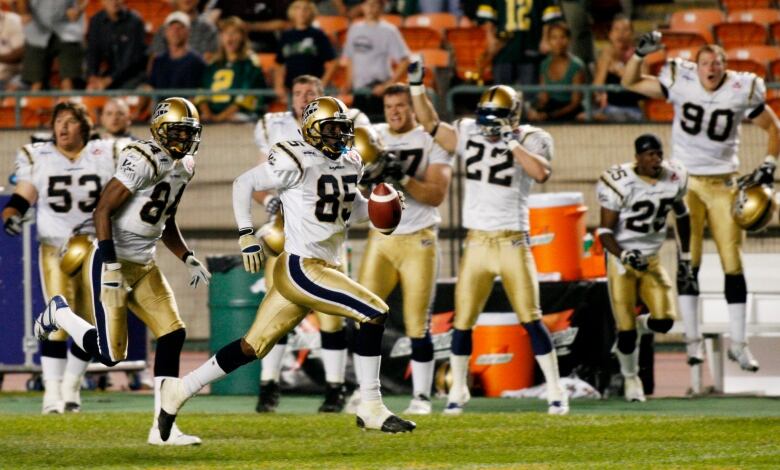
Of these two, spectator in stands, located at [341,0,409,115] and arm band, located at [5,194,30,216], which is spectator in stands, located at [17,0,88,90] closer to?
spectator in stands, located at [341,0,409,115]

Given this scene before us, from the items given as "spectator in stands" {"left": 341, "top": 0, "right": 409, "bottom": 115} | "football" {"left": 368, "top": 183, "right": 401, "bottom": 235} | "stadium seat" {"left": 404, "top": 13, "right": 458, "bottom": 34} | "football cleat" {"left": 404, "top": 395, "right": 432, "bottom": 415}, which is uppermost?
"stadium seat" {"left": 404, "top": 13, "right": 458, "bottom": 34}

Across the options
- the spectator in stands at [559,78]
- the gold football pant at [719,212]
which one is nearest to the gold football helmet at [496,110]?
the gold football pant at [719,212]

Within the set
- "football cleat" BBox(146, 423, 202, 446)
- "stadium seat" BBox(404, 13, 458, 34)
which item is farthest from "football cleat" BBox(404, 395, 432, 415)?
"stadium seat" BBox(404, 13, 458, 34)

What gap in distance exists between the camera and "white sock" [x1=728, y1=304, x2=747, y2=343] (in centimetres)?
1072

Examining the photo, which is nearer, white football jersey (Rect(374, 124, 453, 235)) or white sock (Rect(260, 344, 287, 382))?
white football jersey (Rect(374, 124, 453, 235))

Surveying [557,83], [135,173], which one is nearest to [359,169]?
[135,173]

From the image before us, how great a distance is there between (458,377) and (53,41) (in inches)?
271

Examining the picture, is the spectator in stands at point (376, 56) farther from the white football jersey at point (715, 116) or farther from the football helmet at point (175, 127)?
the football helmet at point (175, 127)

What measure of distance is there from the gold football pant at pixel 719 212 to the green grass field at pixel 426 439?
95 cm

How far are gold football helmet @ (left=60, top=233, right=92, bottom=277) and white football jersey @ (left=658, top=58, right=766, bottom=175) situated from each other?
3756mm

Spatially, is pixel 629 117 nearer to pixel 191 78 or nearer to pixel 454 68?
pixel 454 68

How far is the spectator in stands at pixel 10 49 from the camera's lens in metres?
15.6

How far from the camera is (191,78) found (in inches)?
562

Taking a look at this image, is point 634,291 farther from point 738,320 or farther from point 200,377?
point 200,377
